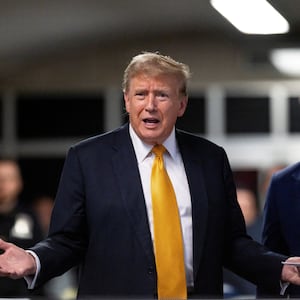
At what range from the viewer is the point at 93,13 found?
1069 cm

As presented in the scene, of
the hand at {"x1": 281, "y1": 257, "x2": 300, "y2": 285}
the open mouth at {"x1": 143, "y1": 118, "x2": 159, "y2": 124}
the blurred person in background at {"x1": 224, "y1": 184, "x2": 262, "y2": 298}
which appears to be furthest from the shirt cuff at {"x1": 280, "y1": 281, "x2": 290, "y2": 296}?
the blurred person in background at {"x1": 224, "y1": 184, "x2": 262, "y2": 298}

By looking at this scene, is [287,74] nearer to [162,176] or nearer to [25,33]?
[25,33]

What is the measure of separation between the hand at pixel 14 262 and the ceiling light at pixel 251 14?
2.22 metres

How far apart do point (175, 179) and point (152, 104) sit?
0.93 feet

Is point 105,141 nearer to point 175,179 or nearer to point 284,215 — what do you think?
point 175,179

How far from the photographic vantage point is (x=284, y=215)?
413 cm

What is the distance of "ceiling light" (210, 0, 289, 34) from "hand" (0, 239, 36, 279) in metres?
2.22

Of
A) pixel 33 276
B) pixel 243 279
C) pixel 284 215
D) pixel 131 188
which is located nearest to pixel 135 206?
pixel 131 188

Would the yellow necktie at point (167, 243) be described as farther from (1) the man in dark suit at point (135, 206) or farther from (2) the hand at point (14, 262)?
(2) the hand at point (14, 262)

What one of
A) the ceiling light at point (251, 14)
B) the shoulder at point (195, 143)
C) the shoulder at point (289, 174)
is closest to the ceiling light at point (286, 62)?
the ceiling light at point (251, 14)

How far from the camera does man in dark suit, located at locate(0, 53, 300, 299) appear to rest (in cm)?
365

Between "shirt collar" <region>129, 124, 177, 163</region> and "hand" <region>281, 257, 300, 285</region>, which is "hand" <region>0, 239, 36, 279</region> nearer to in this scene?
"shirt collar" <region>129, 124, 177, 163</region>

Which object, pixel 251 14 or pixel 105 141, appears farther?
pixel 251 14

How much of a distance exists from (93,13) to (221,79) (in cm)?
259
